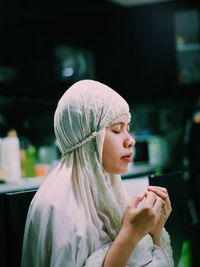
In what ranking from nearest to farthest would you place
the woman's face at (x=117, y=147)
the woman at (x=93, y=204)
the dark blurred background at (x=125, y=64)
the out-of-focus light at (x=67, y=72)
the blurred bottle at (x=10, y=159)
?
the woman at (x=93, y=204)
the woman's face at (x=117, y=147)
the blurred bottle at (x=10, y=159)
the dark blurred background at (x=125, y=64)
the out-of-focus light at (x=67, y=72)

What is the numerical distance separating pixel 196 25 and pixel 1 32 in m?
1.49

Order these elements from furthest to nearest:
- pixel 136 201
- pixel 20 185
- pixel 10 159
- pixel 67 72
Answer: pixel 67 72 < pixel 10 159 < pixel 20 185 < pixel 136 201

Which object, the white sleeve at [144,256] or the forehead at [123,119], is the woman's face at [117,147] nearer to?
the forehead at [123,119]

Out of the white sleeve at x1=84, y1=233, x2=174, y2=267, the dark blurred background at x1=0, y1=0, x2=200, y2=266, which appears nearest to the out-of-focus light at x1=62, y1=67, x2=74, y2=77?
the dark blurred background at x1=0, y1=0, x2=200, y2=266

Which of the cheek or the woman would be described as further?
the cheek

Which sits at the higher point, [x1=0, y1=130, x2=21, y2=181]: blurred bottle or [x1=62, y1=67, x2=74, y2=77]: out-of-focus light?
[x1=62, y1=67, x2=74, y2=77]: out-of-focus light

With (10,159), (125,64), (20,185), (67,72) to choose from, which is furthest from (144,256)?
(125,64)

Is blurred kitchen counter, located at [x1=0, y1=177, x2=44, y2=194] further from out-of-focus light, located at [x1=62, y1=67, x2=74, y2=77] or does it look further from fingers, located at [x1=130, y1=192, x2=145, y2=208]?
out-of-focus light, located at [x1=62, y1=67, x2=74, y2=77]

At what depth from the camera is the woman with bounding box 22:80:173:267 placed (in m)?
0.82

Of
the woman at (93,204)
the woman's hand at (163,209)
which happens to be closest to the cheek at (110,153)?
the woman at (93,204)

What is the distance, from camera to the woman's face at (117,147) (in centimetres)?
92

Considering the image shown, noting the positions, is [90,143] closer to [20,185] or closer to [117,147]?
[117,147]

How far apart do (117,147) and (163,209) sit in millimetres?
168

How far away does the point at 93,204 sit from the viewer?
0.88 m
